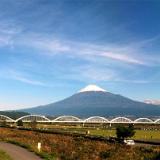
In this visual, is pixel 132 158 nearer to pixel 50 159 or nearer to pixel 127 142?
pixel 50 159

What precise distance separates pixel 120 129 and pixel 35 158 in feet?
145

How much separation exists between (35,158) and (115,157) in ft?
28.7

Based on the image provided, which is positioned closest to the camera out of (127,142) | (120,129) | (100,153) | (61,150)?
(100,153)

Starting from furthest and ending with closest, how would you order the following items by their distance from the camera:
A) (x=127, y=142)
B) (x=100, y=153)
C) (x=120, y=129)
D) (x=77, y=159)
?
(x=120, y=129) < (x=127, y=142) < (x=100, y=153) < (x=77, y=159)

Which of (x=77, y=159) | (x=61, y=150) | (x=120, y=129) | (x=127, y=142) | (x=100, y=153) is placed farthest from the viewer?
(x=120, y=129)

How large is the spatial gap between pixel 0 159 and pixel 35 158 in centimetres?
317

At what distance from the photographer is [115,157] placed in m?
41.7

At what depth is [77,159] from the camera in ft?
130

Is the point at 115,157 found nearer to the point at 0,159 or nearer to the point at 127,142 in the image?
the point at 0,159

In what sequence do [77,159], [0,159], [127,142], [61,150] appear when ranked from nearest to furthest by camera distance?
1. [0,159]
2. [77,159]
3. [61,150]
4. [127,142]

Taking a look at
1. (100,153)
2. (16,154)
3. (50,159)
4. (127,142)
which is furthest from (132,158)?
(127,142)

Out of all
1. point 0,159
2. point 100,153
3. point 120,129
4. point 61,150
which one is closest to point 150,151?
point 100,153

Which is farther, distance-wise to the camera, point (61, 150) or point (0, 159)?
point (61, 150)

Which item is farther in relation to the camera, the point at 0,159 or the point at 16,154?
the point at 16,154
